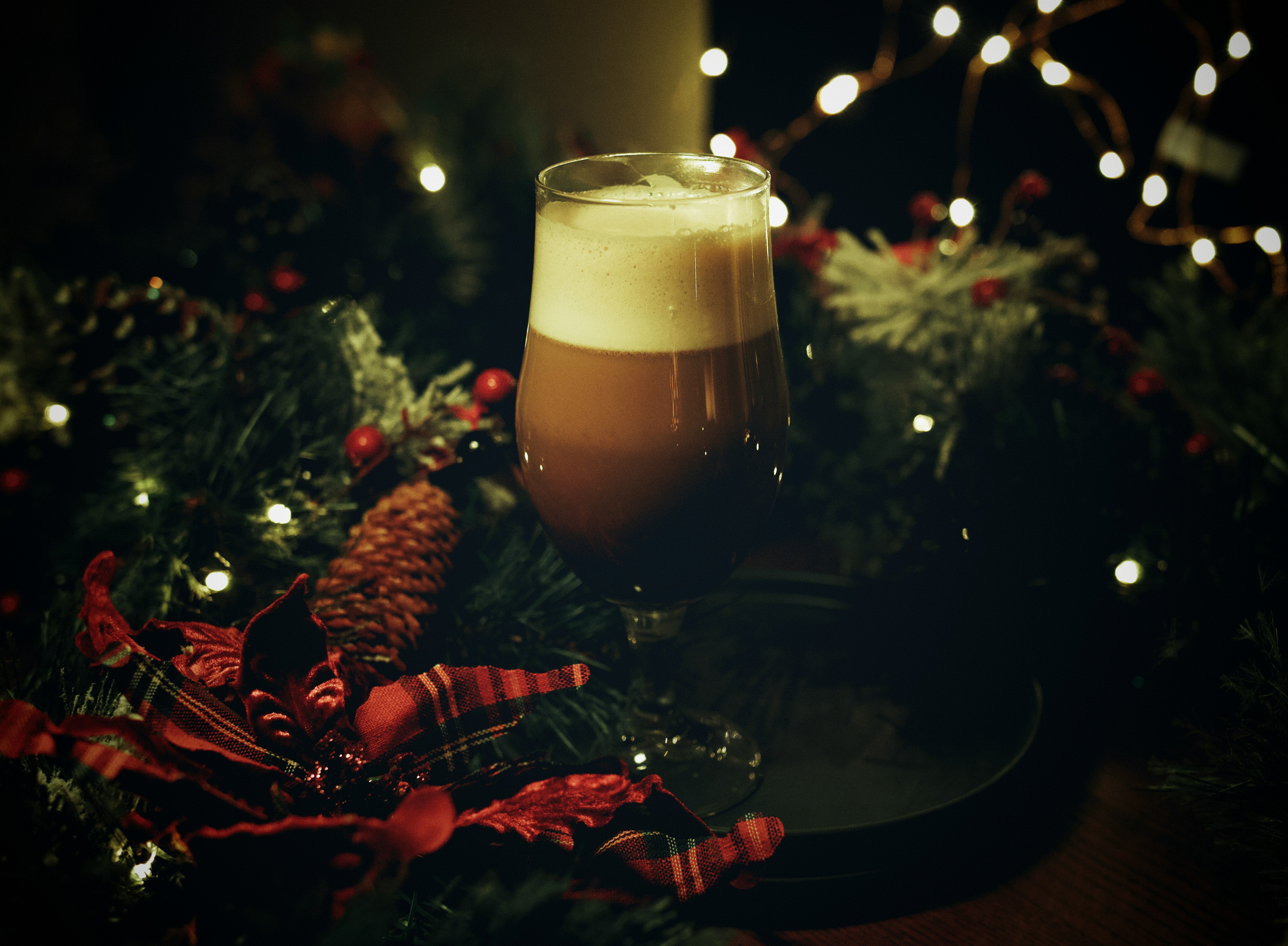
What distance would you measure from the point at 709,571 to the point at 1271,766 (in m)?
0.38

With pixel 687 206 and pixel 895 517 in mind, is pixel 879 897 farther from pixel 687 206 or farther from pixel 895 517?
pixel 687 206

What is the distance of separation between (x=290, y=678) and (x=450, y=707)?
0.10 m

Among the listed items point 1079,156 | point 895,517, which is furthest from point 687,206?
point 1079,156

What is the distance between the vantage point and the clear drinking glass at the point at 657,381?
2.04 feet

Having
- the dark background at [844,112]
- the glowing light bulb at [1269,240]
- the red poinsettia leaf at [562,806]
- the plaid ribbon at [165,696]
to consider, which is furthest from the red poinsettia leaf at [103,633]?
the glowing light bulb at [1269,240]

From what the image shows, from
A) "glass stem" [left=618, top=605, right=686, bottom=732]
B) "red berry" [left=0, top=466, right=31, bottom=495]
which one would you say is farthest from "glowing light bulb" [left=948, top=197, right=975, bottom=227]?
"red berry" [left=0, top=466, right=31, bottom=495]

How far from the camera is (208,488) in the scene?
0.73m

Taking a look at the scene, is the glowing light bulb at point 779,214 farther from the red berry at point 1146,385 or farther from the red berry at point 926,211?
the red berry at point 1146,385

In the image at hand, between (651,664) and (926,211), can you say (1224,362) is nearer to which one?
(926,211)

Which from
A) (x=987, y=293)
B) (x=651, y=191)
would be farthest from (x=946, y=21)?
(x=651, y=191)

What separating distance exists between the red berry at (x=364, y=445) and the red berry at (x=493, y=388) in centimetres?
11

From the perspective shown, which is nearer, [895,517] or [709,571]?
[709,571]

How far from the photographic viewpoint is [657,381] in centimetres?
63

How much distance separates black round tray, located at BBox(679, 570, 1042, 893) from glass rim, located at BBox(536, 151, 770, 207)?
1.35 ft
